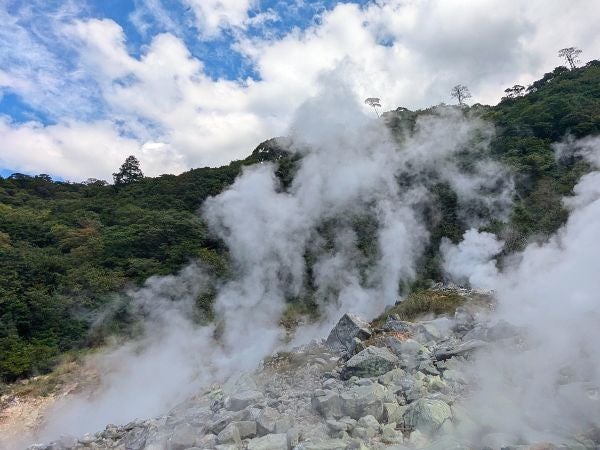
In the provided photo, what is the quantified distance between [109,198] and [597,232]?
34.9 m

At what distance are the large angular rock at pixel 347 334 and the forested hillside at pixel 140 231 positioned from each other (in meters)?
7.47

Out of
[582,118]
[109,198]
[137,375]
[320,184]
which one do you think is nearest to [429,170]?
[320,184]

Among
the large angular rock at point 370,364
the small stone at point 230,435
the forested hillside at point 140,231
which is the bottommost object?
the large angular rock at point 370,364

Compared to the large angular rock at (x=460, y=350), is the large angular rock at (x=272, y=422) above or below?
above

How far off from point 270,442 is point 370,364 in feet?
9.68

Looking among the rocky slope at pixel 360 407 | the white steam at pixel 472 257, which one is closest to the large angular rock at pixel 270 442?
the rocky slope at pixel 360 407

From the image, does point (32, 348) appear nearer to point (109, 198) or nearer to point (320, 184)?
point (320, 184)

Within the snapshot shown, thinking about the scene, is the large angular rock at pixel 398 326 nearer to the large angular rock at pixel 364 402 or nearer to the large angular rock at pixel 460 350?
the large angular rock at pixel 460 350

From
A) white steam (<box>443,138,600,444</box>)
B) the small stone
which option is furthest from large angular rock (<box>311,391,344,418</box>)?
white steam (<box>443,138,600,444</box>)

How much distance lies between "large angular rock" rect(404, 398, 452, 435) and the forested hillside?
12.8m

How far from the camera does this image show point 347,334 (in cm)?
1143

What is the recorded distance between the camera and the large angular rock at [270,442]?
5.62 meters

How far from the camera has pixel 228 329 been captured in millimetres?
17688

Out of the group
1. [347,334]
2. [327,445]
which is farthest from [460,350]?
[347,334]
